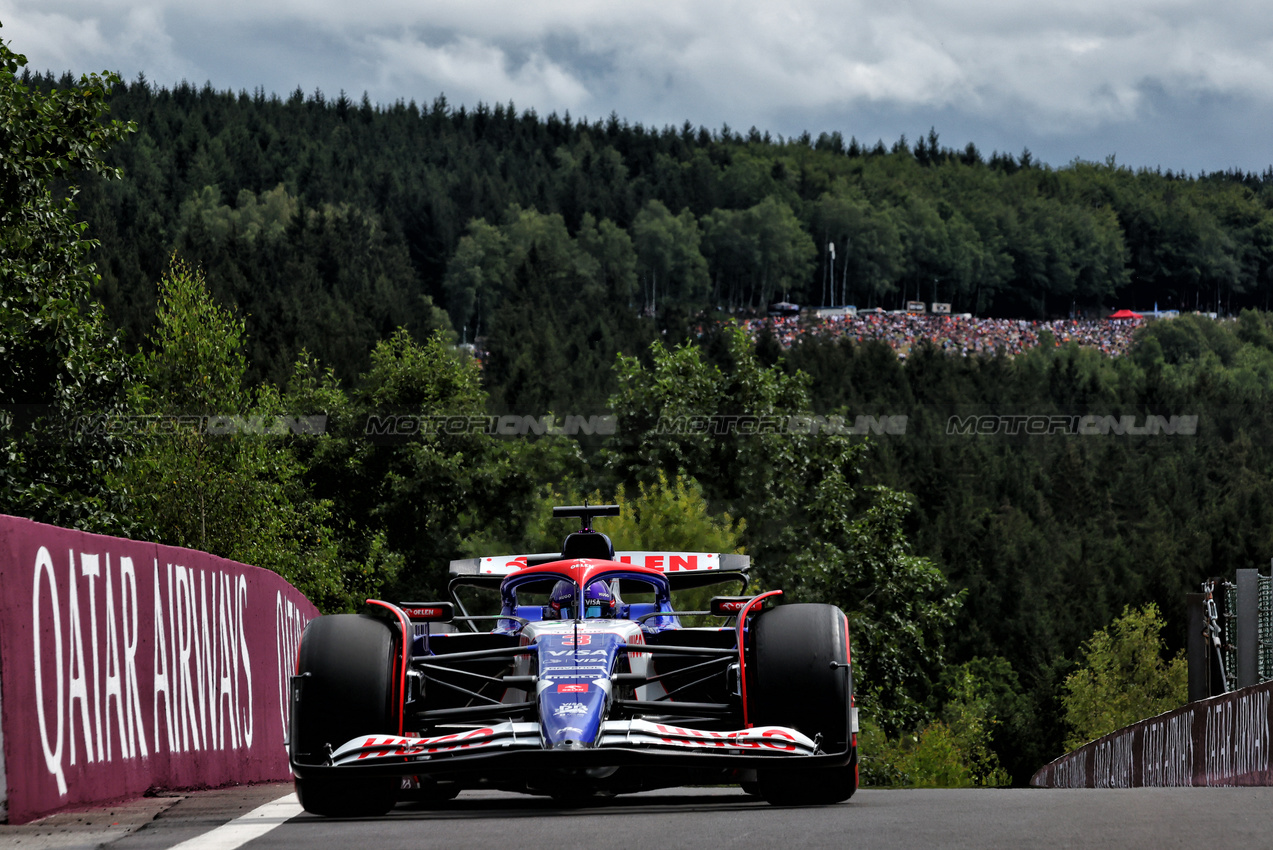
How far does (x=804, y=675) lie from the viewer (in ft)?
24.8

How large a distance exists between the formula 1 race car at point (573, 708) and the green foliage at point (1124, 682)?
255 ft

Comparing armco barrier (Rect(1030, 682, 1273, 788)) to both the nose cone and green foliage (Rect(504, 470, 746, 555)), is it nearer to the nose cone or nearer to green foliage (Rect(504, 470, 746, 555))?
the nose cone

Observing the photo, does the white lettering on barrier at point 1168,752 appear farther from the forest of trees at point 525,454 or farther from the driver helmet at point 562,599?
the forest of trees at point 525,454

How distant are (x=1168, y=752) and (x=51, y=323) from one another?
51.6ft

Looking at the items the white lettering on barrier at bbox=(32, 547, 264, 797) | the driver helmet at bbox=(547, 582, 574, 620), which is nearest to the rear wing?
the driver helmet at bbox=(547, 582, 574, 620)

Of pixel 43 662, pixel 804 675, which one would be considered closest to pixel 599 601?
pixel 804 675

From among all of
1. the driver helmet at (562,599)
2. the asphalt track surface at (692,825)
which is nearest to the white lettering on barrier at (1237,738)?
the asphalt track surface at (692,825)

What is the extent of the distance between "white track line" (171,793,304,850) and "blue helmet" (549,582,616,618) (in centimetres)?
181

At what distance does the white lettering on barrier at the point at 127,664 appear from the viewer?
7.14 m

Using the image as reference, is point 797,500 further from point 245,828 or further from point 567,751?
point 245,828

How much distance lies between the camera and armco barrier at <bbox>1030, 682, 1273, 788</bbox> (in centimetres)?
1465

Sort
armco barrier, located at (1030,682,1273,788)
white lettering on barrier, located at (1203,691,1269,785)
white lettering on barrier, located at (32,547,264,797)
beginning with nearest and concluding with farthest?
white lettering on barrier, located at (32,547,264,797) < white lettering on barrier, located at (1203,691,1269,785) < armco barrier, located at (1030,682,1273,788)

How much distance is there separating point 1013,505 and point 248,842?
468 feet

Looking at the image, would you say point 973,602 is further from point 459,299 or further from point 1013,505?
point 459,299
